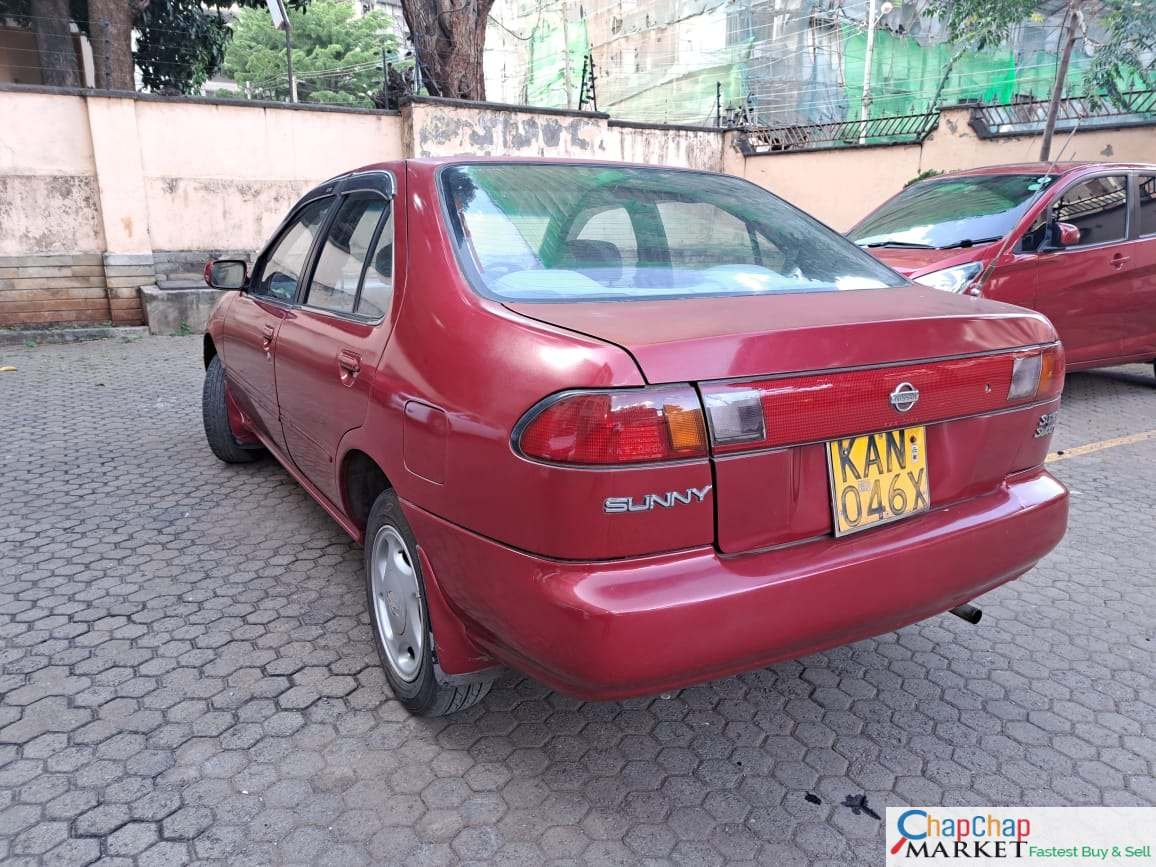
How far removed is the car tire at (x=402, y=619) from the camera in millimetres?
2309

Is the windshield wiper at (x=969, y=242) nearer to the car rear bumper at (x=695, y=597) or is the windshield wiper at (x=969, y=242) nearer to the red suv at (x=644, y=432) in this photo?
the red suv at (x=644, y=432)

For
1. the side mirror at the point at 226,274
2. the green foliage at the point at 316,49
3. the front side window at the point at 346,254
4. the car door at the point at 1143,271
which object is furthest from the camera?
the green foliage at the point at 316,49

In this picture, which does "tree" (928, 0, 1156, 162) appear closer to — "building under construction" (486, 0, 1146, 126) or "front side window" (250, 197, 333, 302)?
"building under construction" (486, 0, 1146, 126)

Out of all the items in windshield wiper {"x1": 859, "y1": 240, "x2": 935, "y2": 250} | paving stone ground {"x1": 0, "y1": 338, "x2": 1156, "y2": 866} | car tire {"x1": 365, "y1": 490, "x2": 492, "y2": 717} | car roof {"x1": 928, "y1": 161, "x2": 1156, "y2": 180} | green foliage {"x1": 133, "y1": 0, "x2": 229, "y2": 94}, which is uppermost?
green foliage {"x1": 133, "y1": 0, "x2": 229, "y2": 94}

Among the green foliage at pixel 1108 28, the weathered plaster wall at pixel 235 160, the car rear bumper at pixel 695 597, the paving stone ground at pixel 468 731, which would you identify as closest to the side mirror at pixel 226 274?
the paving stone ground at pixel 468 731

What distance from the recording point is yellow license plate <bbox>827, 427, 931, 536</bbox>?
198cm

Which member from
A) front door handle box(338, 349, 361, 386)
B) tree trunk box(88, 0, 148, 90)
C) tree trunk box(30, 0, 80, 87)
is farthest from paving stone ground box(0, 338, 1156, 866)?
tree trunk box(30, 0, 80, 87)

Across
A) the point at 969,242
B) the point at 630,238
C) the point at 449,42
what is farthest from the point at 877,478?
the point at 449,42

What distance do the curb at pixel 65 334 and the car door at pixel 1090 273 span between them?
8.95m

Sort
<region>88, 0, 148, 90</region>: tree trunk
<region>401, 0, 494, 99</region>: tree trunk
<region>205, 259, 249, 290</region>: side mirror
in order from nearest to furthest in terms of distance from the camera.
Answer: <region>205, 259, 249, 290</region>: side mirror
<region>88, 0, 148, 90</region>: tree trunk
<region>401, 0, 494, 99</region>: tree trunk

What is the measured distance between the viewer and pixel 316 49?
117 feet

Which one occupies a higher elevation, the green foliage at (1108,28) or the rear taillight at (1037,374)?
the green foliage at (1108,28)

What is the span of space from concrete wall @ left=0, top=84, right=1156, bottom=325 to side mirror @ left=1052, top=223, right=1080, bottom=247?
458cm

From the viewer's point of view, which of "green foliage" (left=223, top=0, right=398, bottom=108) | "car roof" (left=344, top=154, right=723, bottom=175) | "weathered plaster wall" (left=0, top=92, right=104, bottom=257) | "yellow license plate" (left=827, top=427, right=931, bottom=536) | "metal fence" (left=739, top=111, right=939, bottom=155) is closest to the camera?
"yellow license plate" (left=827, top=427, right=931, bottom=536)
